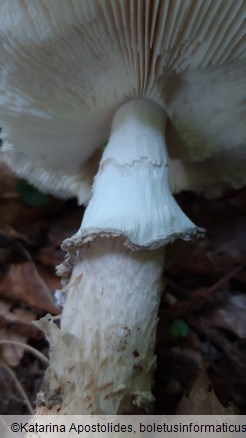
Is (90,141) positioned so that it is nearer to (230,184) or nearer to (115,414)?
(230,184)

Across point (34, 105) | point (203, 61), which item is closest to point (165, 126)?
point (203, 61)

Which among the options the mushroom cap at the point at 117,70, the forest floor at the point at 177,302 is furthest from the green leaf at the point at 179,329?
the mushroom cap at the point at 117,70

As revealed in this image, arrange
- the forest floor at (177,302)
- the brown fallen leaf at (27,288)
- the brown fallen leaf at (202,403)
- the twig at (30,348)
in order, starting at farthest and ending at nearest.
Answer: the brown fallen leaf at (27,288) → the twig at (30,348) → the forest floor at (177,302) → the brown fallen leaf at (202,403)

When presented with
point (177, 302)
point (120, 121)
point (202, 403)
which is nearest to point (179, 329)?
point (177, 302)

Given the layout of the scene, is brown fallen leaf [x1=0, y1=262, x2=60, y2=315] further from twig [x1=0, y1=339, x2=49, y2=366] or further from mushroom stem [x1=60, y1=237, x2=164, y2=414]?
mushroom stem [x1=60, y1=237, x2=164, y2=414]

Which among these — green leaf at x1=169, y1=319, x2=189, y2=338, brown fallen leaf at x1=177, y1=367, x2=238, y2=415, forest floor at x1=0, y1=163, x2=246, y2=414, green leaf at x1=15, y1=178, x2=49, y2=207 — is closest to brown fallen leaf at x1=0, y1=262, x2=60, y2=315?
forest floor at x1=0, y1=163, x2=246, y2=414

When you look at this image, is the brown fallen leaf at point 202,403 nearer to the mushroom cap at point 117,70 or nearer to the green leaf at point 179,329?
the green leaf at point 179,329

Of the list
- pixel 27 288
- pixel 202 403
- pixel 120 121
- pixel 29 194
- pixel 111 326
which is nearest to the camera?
Answer: pixel 111 326

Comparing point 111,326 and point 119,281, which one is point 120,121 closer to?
point 119,281
